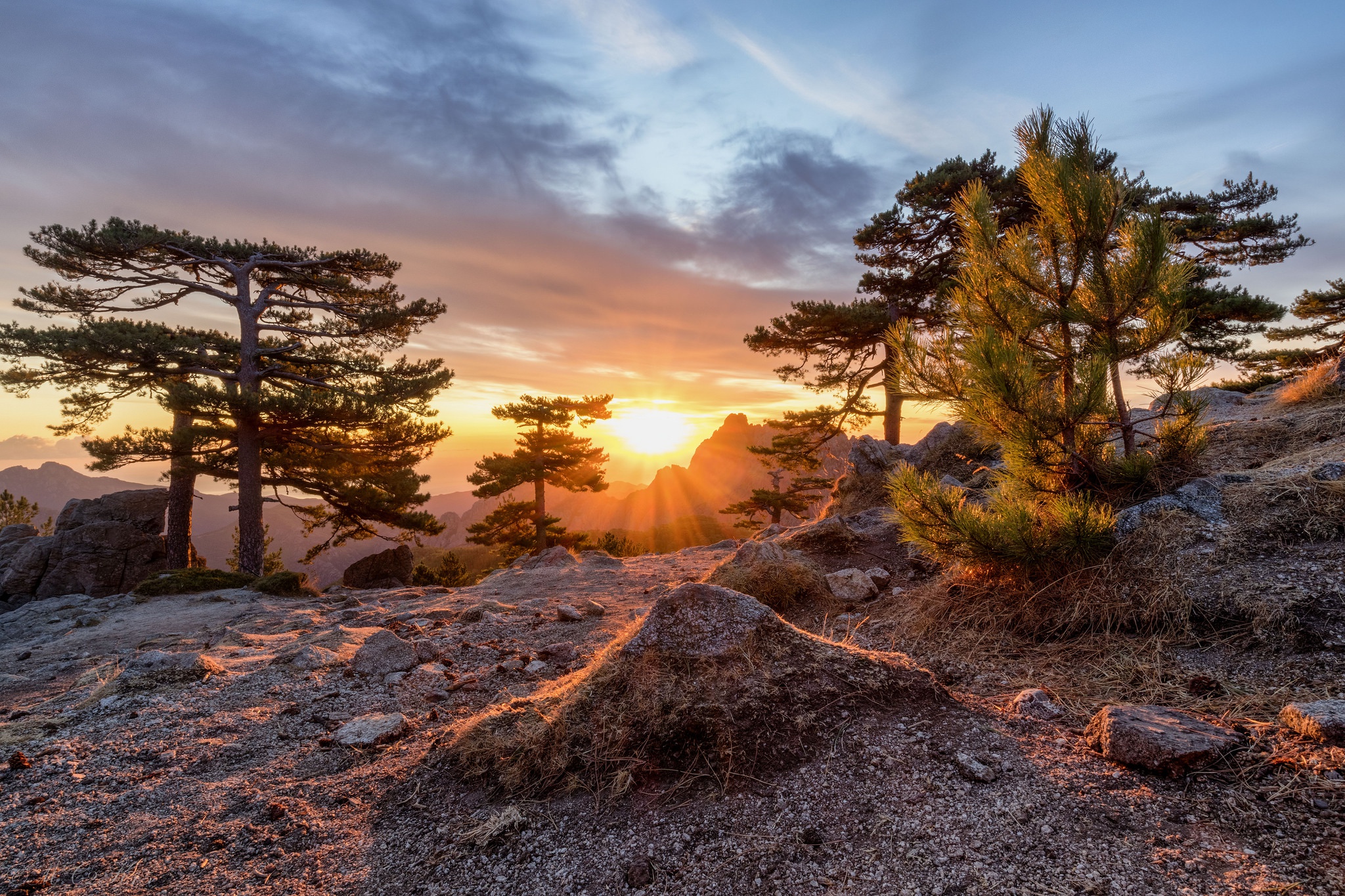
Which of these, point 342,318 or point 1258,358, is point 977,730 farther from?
point 1258,358

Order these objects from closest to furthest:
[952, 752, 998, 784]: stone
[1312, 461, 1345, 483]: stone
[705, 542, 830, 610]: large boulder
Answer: [952, 752, 998, 784]: stone < [1312, 461, 1345, 483]: stone < [705, 542, 830, 610]: large boulder

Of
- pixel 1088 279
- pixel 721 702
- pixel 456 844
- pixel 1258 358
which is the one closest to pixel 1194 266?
pixel 1088 279

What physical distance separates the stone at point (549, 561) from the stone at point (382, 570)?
11.2 ft

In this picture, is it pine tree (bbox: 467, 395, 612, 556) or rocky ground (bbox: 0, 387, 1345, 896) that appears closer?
rocky ground (bbox: 0, 387, 1345, 896)

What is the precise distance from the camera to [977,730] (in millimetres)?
2721

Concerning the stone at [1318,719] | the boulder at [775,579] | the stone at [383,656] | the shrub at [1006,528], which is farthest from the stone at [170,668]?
the stone at [1318,719]

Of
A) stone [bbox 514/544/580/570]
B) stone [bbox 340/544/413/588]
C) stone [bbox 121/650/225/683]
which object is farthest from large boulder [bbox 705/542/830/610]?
stone [bbox 340/544/413/588]

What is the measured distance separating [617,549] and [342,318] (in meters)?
13.0

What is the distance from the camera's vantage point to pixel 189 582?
36.4 feet

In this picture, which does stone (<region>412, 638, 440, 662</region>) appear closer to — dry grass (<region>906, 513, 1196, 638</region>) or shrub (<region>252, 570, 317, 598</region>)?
dry grass (<region>906, 513, 1196, 638</region>)

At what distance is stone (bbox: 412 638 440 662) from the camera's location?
5.08 m

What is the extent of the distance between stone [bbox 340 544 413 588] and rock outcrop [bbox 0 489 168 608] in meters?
4.49

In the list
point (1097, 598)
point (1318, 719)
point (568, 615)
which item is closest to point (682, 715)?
point (1318, 719)

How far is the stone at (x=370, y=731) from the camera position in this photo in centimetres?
337
